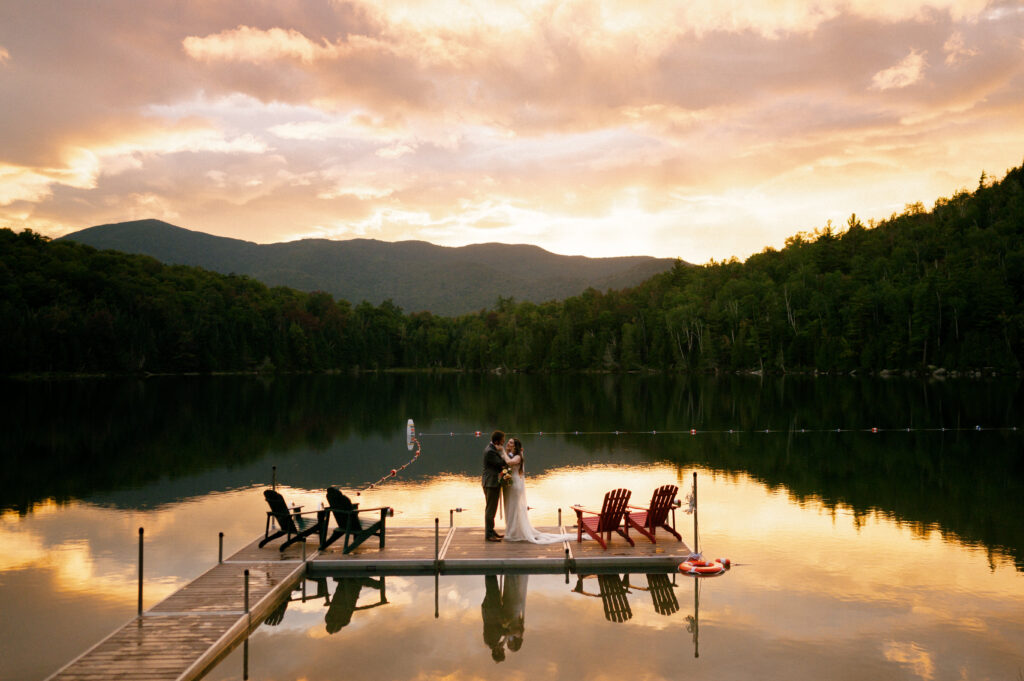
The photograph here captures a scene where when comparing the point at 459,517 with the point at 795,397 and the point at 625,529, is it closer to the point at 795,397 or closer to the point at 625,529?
the point at 625,529

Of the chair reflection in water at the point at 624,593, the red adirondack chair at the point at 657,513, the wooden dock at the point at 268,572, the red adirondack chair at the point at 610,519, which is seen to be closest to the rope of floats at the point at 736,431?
the red adirondack chair at the point at 657,513

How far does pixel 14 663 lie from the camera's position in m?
8.97

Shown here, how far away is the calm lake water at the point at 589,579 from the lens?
29.6 feet

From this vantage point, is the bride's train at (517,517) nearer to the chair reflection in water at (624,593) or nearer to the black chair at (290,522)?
the chair reflection in water at (624,593)

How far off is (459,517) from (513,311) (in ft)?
533

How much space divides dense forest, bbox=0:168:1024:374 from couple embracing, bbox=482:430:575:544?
9793cm

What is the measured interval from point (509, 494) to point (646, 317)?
131566 mm

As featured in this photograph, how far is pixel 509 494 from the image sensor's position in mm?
13039

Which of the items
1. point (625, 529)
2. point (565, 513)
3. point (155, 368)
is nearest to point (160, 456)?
point (565, 513)

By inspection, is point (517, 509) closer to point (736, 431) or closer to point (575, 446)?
point (575, 446)

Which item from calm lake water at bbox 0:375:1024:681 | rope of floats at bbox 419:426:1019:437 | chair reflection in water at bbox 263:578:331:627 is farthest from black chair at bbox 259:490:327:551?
rope of floats at bbox 419:426:1019:437

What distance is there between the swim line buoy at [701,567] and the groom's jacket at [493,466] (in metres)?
3.55

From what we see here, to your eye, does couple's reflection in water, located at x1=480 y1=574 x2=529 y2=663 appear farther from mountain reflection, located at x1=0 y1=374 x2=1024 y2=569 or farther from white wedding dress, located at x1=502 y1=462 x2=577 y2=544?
mountain reflection, located at x1=0 y1=374 x2=1024 y2=569

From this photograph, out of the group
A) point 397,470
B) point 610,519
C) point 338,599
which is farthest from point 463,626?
point 397,470
